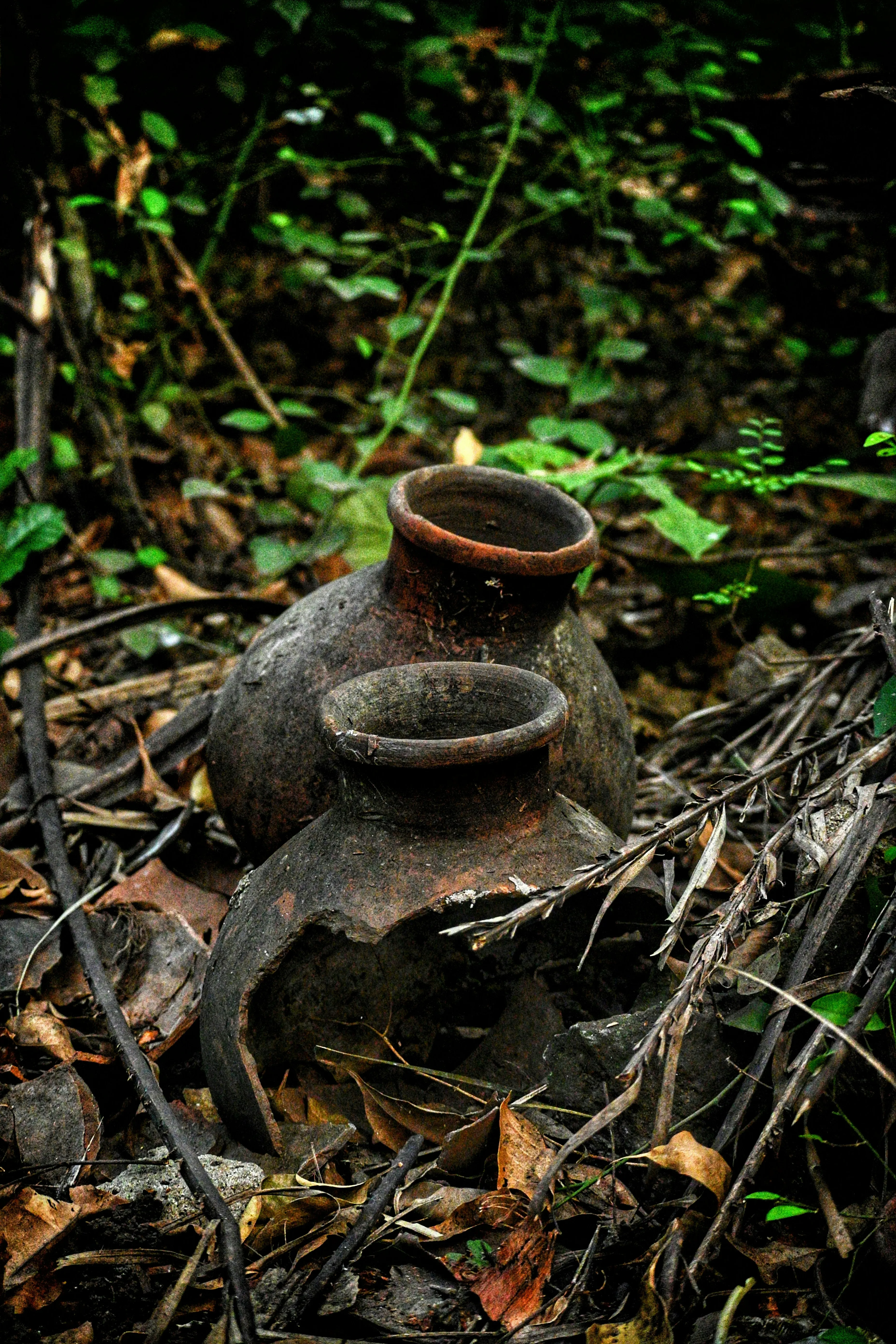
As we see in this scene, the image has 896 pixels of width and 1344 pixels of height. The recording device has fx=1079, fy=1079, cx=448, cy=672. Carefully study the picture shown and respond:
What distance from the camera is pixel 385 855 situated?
1675 millimetres

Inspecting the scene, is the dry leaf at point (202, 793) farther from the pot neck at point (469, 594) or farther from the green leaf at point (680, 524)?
the green leaf at point (680, 524)

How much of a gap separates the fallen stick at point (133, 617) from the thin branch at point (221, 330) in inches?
48.4

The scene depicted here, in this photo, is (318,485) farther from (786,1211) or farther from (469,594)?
(786,1211)

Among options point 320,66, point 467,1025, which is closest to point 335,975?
point 467,1025

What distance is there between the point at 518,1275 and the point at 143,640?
2339mm

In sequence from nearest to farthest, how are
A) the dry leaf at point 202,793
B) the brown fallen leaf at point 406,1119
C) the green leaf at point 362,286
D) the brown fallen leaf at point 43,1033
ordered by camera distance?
the brown fallen leaf at point 406,1119 → the brown fallen leaf at point 43,1033 → the dry leaf at point 202,793 → the green leaf at point 362,286

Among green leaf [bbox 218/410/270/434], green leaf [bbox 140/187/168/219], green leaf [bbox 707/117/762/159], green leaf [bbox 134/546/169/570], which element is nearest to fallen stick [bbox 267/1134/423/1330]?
green leaf [bbox 134/546/169/570]

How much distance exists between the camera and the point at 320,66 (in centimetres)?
428

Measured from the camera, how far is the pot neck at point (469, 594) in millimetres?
2010

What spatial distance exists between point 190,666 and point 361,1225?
2.20 m

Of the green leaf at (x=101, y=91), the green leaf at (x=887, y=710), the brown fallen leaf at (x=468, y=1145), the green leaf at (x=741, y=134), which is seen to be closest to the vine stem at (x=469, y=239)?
the green leaf at (x=741, y=134)

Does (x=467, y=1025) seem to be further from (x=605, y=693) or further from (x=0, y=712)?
(x=0, y=712)

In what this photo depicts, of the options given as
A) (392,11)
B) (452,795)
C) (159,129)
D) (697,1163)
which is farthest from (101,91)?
(697,1163)

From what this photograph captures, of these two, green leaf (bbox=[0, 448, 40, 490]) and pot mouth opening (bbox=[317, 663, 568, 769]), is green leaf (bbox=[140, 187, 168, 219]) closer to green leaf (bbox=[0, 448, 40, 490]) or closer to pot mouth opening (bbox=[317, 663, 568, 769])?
green leaf (bbox=[0, 448, 40, 490])
